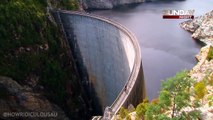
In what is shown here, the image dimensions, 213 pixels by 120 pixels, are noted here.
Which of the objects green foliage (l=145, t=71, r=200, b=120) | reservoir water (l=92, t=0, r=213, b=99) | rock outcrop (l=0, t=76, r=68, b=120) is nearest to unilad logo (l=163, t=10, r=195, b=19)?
reservoir water (l=92, t=0, r=213, b=99)

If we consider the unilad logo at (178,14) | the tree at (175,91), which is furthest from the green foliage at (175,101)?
the unilad logo at (178,14)

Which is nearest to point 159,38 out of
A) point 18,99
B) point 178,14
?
point 178,14

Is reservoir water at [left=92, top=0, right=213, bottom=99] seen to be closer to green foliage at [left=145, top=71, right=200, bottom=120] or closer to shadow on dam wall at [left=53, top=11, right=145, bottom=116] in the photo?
shadow on dam wall at [left=53, top=11, right=145, bottom=116]

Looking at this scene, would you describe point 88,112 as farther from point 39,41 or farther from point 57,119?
point 39,41

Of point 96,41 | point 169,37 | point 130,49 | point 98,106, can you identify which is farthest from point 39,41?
point 169,37

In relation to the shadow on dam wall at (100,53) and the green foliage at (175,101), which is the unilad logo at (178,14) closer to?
the shadow on dam wall at (100,53)
